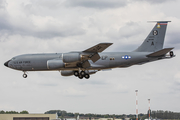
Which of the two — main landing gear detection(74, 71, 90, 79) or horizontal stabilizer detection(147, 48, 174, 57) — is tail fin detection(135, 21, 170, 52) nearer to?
horizontal stabilizer detection(147, 48, 174, 57)

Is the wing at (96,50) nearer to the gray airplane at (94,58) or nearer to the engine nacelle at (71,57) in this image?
the gray airplane at (94,58)

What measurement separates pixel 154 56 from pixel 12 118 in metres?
51.7

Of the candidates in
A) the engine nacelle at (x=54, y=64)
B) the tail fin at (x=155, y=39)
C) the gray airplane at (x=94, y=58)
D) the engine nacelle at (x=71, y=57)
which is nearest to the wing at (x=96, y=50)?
the gray airplane at (x=94, y=58)

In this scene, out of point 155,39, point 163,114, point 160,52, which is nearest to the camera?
point 160,52

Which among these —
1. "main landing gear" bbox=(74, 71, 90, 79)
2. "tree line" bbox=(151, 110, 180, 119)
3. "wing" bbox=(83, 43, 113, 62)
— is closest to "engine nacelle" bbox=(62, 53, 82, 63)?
"wing" bbox=(83, 43, 113, 62)

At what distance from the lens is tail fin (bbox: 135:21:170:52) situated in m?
50.0

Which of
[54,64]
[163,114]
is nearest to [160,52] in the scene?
[54,64]

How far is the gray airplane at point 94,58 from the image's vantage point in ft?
150

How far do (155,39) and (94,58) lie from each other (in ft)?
35.8

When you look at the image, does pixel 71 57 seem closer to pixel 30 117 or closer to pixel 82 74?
pixel 82 74

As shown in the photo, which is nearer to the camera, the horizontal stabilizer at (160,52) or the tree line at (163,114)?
the horizontal stabilizer at (160,52)

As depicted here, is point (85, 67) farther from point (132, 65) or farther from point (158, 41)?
point (158, 41)

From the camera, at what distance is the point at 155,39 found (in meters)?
50.8

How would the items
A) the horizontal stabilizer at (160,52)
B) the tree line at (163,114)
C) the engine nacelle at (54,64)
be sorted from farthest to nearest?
the tree line at (163,114)
the engine nacelle at (54,64)
the horizontal stabilizer at (160,52)
